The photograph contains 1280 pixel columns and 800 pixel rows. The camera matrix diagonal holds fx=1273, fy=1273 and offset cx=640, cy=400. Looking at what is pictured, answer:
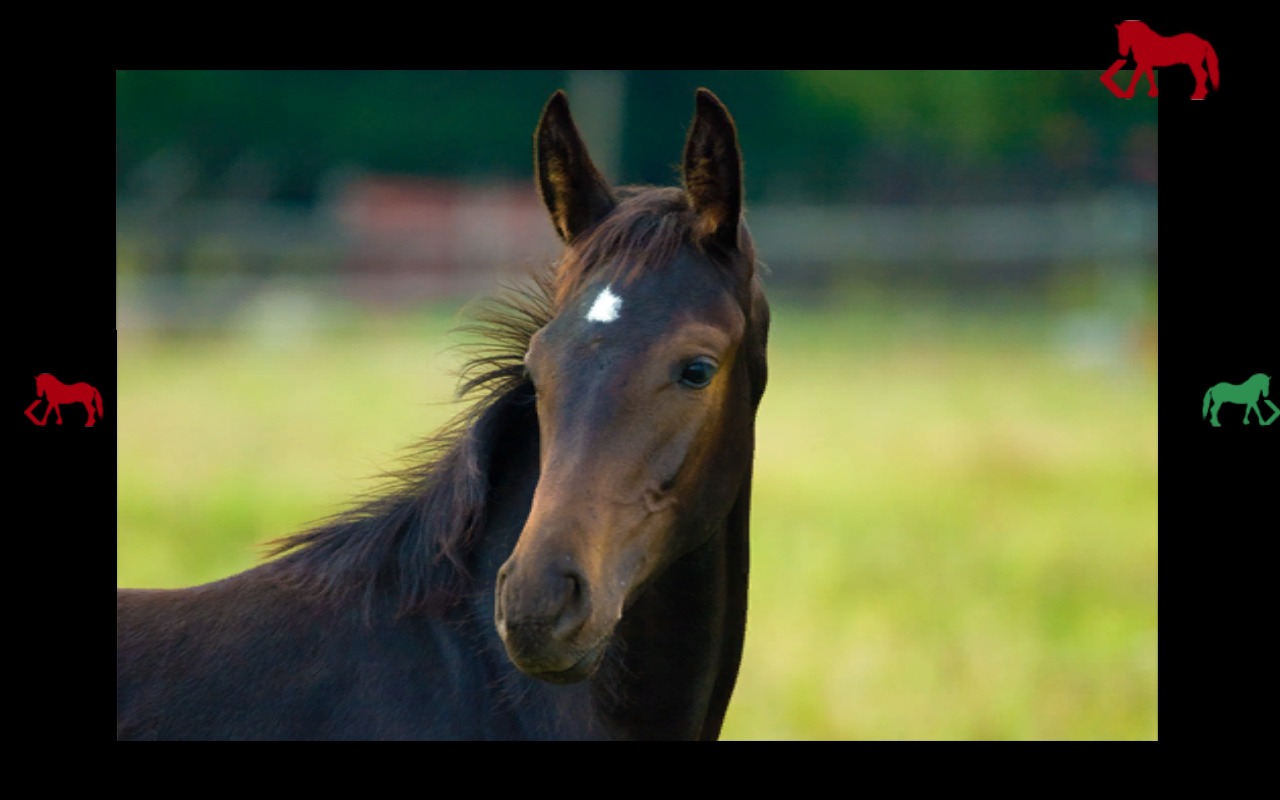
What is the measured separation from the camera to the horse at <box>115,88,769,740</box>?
9.53 ft

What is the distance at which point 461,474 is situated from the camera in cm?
318

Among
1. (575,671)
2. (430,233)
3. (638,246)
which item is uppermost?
(430,233)

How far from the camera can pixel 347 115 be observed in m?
32.3

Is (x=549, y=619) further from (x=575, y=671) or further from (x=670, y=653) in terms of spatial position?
(x=670, y=653)

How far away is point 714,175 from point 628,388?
683 mm

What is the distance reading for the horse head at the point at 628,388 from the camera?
266 centimetres

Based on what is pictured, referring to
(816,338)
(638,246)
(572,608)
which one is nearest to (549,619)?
(572,608)

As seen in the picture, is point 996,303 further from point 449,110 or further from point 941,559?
point 941,559

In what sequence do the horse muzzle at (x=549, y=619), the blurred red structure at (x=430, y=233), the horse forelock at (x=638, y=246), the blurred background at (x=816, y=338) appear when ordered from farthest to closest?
the blurred red structure at (x=430, y=233), the blurred background at (x=816, y=338), the horse forelock at (x=638, y=246), the horse muzzle at (x=549, y=619)

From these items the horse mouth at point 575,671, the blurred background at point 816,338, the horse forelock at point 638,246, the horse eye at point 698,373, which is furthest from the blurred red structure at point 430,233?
the horse mouth at point 575,671

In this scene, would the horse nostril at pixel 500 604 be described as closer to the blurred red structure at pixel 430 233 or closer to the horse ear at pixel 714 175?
the horse ear at pixel 714 175
